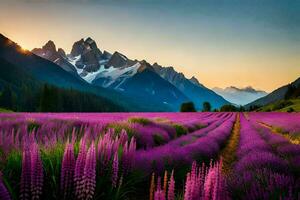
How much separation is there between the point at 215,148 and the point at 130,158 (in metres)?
8.64

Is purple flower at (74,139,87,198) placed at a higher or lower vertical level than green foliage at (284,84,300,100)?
lower

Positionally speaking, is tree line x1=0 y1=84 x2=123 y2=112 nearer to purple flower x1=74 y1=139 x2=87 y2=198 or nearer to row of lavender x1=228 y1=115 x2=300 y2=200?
row of lavender x1=228 y1=115 x2=300 y2=200

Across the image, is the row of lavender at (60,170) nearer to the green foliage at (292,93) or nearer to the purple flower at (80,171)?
the purple flower at (80,171)

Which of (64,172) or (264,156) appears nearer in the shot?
(64,172)

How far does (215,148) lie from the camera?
14891mm

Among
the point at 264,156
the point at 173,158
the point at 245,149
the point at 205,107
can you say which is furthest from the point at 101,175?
the point at 205,107

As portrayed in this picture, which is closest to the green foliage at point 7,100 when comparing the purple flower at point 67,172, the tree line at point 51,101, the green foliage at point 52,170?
the tree line at point 51,101

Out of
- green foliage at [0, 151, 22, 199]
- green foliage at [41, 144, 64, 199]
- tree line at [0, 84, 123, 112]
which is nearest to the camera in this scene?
green foliage at [41, 144, 64, 199]

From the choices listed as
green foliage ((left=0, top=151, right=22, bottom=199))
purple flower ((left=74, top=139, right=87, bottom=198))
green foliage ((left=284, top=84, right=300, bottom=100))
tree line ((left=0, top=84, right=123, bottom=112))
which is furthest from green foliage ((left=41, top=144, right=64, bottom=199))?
green foliage ((left=284, top=84, right=300, bottom=100))

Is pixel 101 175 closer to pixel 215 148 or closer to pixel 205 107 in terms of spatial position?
pixel 215 148

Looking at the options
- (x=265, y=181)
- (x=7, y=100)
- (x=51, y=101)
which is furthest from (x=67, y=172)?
(x=7, y=100)

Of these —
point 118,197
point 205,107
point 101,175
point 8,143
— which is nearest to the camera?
point 118,197

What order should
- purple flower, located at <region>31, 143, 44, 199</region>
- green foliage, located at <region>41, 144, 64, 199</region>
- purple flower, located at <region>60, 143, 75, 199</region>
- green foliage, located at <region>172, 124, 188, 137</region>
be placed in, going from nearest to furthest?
1. purple flower, located at <region>31, 143, 44, 199</region>
2. purple flower, located at <region>60, 143, 75, 199</region>
3. green foliage, located at <region>41, 144, 64, 199</region>
4. green foliage, located at <region>172, 124, 188, 137</region>

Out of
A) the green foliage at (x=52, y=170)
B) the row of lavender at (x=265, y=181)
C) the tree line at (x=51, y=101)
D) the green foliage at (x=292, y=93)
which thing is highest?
the green foliage at (x=292, y=93)
